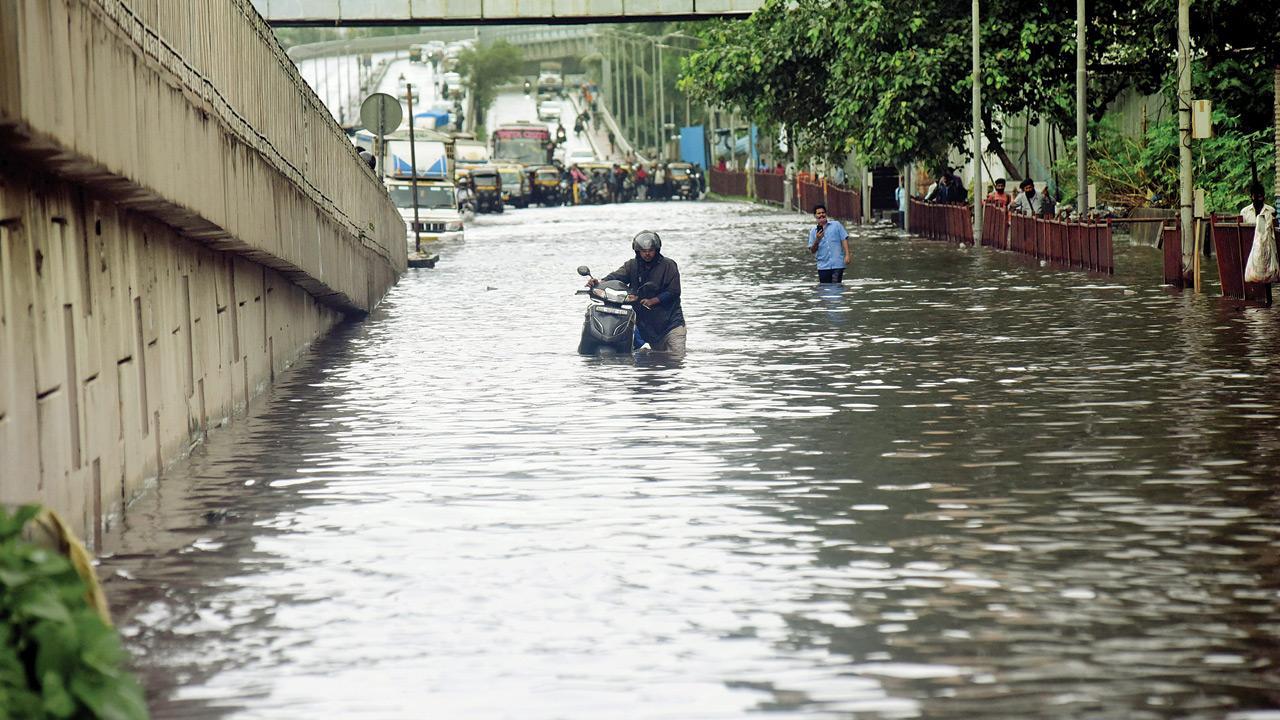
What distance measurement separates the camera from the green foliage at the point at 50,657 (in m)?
5.19

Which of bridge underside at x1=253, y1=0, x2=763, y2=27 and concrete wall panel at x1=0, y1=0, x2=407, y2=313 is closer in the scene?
concrete wall panel at x1=0, y1=0, x2=407, y2=313

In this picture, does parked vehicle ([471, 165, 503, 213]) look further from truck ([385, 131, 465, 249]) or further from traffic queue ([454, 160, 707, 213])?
truck ([385, 131, 465, 249])

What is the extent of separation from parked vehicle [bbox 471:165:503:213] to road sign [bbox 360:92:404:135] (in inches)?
1887

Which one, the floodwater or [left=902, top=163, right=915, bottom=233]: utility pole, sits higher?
[left=902, top=163, right=915, bottom=233]: utility pole

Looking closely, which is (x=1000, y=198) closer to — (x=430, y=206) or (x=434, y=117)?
(x=430, y=206)

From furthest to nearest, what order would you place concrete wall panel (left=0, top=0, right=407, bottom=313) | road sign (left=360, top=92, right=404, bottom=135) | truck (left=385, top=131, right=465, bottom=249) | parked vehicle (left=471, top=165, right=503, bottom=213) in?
parked vehicle (left=471, top=165, right=503, bottom=213) < truck (left=385, top=131, right=465, bottom=249) < road sign (left=360, top=92, right=404, bottom=135) < concrete wall panel (left=0, top=0, right=407, bottom=313)

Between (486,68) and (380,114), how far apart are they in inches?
5080

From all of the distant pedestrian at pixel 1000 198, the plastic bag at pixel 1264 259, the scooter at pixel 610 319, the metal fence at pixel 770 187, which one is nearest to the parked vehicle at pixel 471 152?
the metal fence at pixel 770 187

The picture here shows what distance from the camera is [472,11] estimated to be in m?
50.1

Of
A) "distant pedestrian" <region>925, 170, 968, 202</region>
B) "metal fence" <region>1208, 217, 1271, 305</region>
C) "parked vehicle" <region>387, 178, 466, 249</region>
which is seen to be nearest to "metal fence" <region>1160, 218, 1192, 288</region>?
"metal fence" <region>1208, 217, 1271, 305</region>

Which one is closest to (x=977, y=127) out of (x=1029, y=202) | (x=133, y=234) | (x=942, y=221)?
(x=942, y=221)

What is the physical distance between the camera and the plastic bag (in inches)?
936

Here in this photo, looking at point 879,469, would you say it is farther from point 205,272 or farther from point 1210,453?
point 205,272

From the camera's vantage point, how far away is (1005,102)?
49688mm
